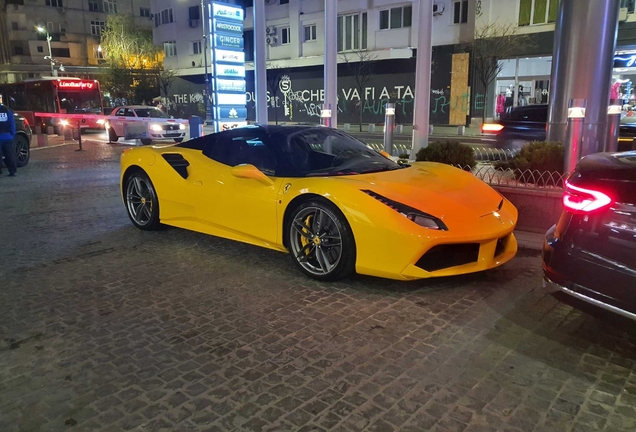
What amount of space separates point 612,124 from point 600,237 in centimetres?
636

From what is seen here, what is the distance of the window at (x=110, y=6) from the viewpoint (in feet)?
232

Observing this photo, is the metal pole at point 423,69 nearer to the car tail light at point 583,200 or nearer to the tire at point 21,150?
the car tail light at point 583,200

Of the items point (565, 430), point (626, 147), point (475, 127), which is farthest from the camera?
point (475, 127)

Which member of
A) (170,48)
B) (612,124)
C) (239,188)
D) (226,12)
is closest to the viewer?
(239,188)

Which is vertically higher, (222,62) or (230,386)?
(222,62)

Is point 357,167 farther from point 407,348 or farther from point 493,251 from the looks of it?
point 407,348

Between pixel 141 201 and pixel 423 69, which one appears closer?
pixel 141 201

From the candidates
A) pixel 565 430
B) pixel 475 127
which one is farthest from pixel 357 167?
pixel 475 127

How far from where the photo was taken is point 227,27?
16703 mm

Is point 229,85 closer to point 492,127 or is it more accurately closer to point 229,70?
point 229,70

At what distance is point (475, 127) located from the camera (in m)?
28.8

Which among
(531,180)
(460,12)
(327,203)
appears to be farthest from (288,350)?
(460,12)

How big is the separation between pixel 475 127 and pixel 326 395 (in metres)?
27.9

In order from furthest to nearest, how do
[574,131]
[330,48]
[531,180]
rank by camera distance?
[330,48] < [531,180] < [574,131]
